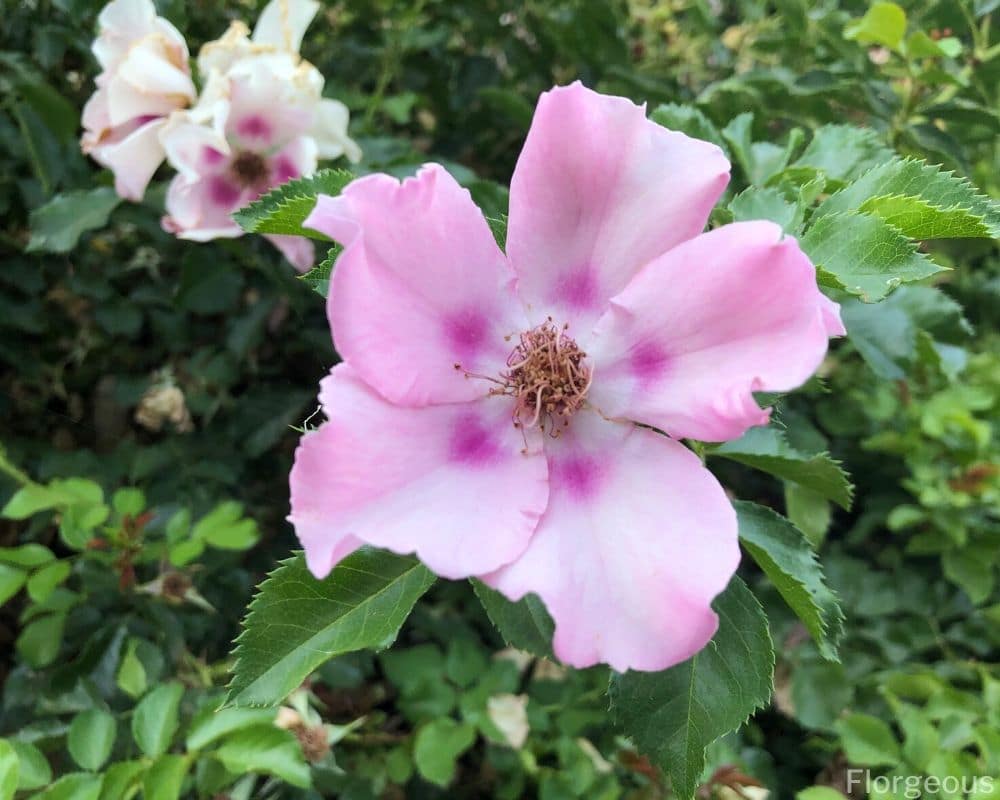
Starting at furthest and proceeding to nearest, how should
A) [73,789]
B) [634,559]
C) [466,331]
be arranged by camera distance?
1. [73,789]
2. [466,331]
3. [634,559]

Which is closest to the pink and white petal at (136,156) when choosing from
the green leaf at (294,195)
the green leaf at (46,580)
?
the green leaf at (294,195)

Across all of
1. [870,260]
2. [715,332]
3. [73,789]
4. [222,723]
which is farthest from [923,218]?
[73,789]

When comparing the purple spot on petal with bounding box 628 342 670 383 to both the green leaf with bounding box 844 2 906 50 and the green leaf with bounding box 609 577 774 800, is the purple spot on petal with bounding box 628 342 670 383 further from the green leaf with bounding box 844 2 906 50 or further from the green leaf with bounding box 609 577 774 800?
the green leaf with bounding box 844 2 906 50

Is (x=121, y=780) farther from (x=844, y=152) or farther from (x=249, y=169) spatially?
(x=844, y=152)

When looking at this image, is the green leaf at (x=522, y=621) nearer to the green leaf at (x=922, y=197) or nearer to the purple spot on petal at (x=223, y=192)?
the green leaf at (x=922, y=197)

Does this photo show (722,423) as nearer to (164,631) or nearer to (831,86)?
(831,86)

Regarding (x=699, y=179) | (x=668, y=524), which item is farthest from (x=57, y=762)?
(x=699, y=179)
